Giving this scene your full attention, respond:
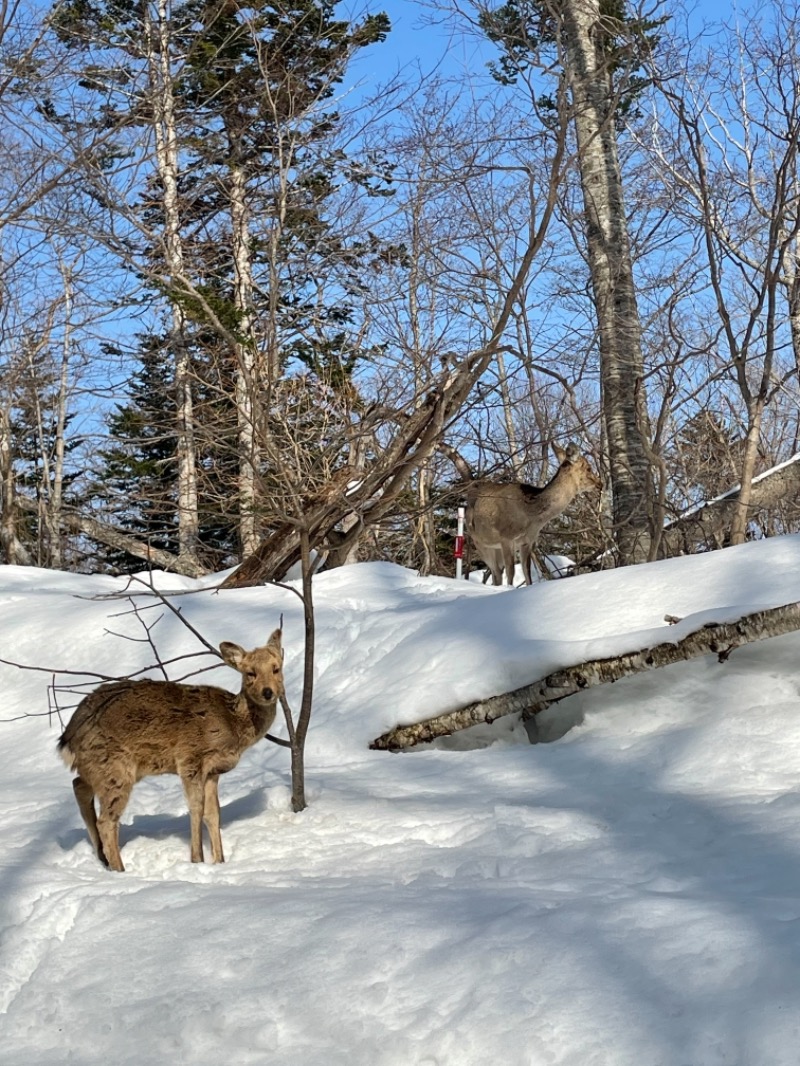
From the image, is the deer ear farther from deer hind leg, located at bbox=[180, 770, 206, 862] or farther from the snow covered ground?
the snow covered ground

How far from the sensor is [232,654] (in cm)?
564

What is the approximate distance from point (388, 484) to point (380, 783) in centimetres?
215

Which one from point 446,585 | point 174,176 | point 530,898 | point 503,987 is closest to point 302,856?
point 530,898

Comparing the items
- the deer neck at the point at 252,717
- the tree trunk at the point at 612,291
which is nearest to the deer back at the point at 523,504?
the tree trunk at the point at 612,291

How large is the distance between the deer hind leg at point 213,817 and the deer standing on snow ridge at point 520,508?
23.6 ft

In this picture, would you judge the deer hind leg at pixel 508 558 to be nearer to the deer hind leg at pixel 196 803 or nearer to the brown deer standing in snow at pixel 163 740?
the brown deer standing in snow at pixel 163 740

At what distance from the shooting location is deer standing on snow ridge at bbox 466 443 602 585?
1238 cm

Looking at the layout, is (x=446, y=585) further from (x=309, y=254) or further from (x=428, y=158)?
(x=309, y=254)

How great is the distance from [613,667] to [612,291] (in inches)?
266

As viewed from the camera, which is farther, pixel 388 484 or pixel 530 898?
pixel 388 484

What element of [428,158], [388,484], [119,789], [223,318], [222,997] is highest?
[428,158]

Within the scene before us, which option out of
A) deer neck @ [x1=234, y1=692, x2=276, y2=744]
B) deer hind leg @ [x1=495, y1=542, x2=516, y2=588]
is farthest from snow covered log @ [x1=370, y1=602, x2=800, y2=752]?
deer hind leg @ [x1=495, y1=542, x2=516, y2=588]

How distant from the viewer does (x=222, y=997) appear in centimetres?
349

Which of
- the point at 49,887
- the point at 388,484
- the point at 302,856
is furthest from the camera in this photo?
the point at 388,484
